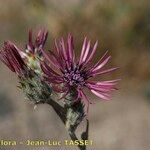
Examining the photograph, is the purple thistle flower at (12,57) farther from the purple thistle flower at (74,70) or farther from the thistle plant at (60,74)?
the purple thistle flower at (74,70)

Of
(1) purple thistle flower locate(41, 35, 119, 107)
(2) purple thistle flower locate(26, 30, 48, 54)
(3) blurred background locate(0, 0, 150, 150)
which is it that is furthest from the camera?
(3) blurred background locate(0, 0, 150, 150)

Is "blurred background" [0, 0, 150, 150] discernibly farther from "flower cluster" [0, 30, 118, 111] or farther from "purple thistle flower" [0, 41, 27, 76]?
"purple thistle flower" [0, 41, 27, 76]

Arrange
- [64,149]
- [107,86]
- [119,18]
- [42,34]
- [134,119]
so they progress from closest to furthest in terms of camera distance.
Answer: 1. [107,86]
2. [42,34]
3. [64,149]
4. [134,119]
5. [119,18]

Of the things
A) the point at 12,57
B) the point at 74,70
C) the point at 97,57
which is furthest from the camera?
the point at 97,57

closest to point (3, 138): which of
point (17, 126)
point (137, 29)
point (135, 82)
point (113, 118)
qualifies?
point (17, 126)

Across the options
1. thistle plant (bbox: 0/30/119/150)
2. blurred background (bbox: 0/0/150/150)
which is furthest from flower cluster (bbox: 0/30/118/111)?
blurred background (bbox: 0/0/150/150)

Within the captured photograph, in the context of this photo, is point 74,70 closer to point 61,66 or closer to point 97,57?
point 61,66

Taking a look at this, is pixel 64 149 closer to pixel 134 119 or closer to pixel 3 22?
pixel 134 119

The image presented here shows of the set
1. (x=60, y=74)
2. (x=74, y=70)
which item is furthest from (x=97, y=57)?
(x=60, y=74)
